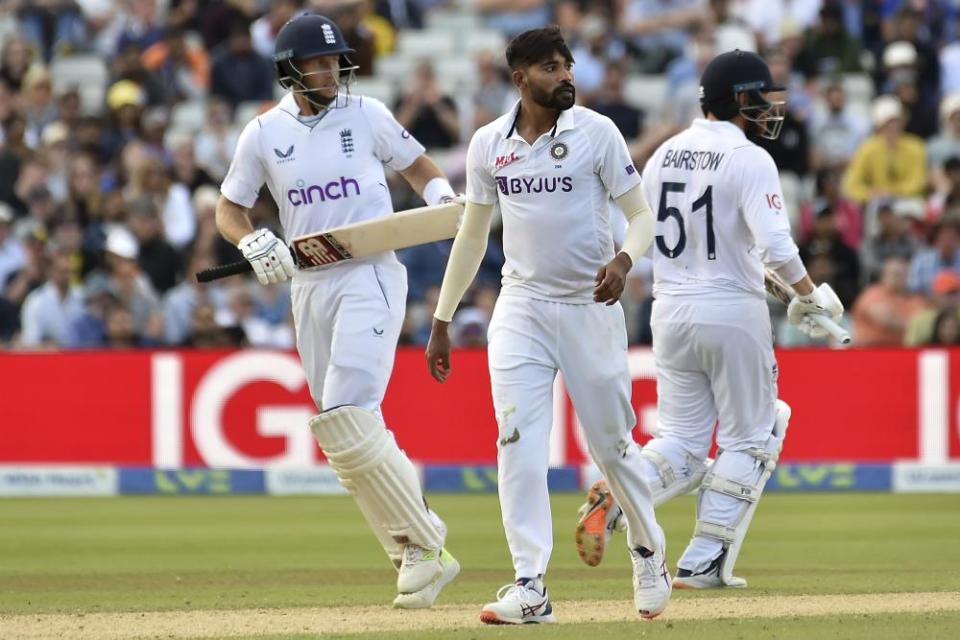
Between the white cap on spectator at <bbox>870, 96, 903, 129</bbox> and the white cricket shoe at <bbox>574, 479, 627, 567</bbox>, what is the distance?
834 cm

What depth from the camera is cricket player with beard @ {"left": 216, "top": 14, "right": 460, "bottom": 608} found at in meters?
6.54

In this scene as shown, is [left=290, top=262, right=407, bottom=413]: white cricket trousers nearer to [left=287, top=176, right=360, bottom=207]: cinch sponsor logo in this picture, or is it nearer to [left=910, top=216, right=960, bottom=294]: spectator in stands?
[left=287, top=176, right=360, bottom=207]: cinch sponsor logo

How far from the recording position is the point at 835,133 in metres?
15.0

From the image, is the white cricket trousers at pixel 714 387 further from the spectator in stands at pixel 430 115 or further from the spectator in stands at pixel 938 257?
the spectator in stands at pixel 430 115

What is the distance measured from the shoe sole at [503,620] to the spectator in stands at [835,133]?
9271 millimetres

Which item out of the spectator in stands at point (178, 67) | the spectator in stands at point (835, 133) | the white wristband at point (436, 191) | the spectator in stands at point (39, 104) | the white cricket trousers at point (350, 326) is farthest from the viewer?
the spectator in stands at point (178, 67)

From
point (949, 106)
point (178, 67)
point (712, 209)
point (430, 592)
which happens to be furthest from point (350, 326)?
point (178, 67)

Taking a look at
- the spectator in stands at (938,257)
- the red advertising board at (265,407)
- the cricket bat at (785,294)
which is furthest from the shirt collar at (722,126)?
the spectator in stands at (938,257)

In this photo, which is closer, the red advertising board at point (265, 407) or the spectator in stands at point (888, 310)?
the red advertising board at point (265, 407)

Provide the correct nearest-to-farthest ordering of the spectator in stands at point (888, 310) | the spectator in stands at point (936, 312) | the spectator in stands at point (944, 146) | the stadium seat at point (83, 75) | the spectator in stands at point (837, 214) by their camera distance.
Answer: the spectator in stands at point (936, 312) < the spectator in stands at point (888, 310) < the spectator in stands at point (837, 214) < the spectator in stands at point (944, 146) < the stadium seat at point (83, 75)

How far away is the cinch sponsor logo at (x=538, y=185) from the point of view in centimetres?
605

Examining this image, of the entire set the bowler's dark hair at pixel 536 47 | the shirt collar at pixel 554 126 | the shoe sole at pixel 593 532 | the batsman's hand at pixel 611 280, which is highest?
the bowler's dark hair at pixel 536 47

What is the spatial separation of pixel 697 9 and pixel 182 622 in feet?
37.4

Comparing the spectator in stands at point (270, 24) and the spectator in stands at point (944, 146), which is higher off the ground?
the spectator in stands at point (270, 24)
